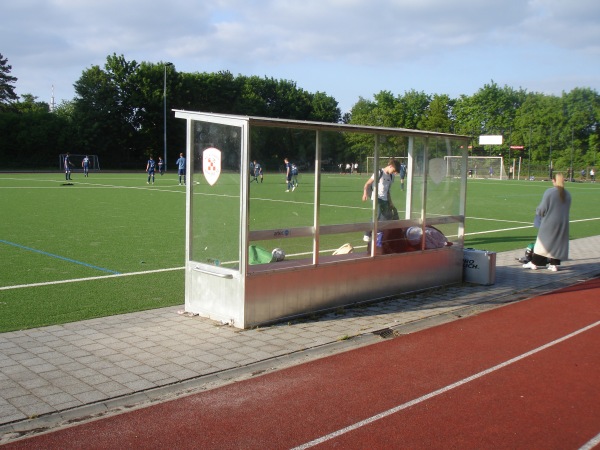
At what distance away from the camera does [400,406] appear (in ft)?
17.1

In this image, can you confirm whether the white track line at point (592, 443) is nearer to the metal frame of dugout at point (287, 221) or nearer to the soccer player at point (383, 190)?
the metal frame of dugout at point (287, 221)

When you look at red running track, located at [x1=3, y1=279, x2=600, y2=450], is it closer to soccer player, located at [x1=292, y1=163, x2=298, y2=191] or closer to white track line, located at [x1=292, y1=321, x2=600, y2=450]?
white track line, located at [x1=292, y1=321, x2=600, y2=450]

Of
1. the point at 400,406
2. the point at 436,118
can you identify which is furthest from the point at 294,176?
the point at 436,118

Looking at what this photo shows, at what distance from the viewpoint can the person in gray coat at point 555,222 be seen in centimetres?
1148

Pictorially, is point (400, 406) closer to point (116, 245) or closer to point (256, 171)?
point (256, 171)

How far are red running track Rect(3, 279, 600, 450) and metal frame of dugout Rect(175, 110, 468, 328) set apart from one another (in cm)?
144

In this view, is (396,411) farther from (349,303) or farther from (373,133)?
(373,133)

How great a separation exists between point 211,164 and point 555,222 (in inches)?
281

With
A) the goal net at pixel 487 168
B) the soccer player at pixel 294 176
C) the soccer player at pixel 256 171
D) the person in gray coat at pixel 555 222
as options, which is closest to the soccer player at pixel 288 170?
the soccer player at pixel 294 176

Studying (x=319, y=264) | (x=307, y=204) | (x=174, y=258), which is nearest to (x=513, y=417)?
(x=319, y=264)

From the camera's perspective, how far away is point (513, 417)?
5027mm

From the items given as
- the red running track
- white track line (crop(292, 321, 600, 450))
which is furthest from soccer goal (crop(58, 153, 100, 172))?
white track line (crop(292, 321, 600, 450))

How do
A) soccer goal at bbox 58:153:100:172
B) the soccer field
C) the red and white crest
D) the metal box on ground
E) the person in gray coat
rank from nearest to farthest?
the red and white crest < the soccer field < the metal box on ground < the person in gray coat < soccer goal at bbox 58:153:100:172

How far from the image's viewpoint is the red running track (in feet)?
14.8
